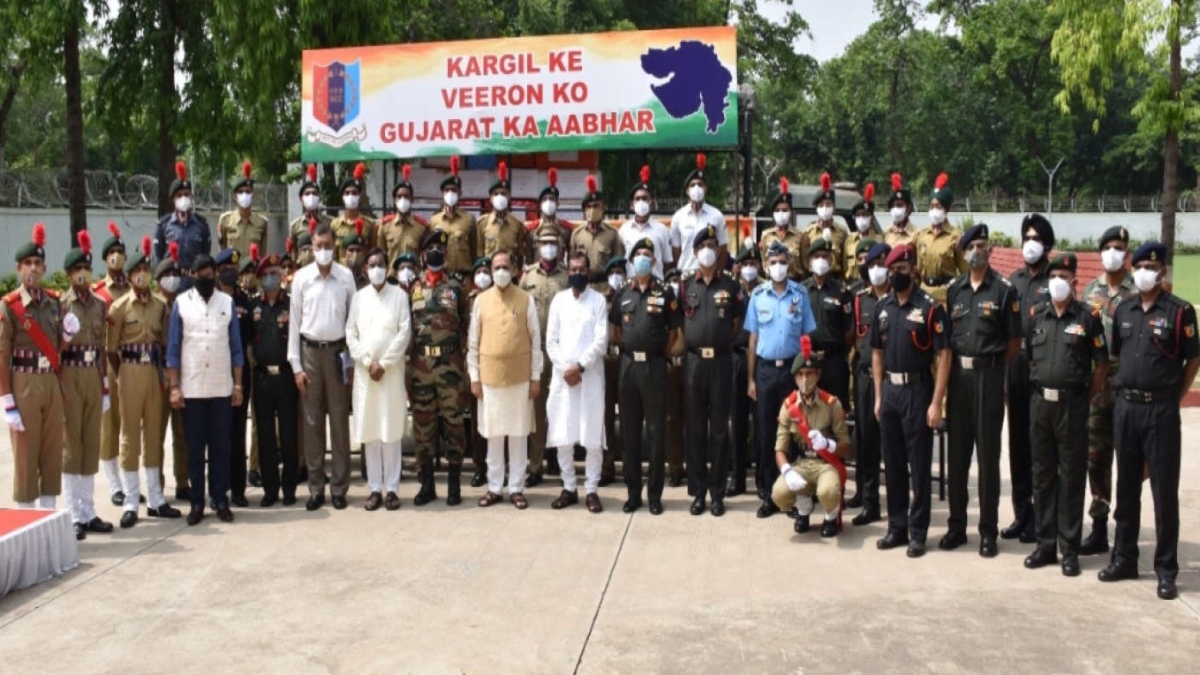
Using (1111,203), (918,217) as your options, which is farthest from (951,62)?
(918,217)

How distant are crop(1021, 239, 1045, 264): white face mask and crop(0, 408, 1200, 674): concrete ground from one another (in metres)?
1.80

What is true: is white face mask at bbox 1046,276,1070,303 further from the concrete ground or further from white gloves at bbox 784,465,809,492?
white gloves at bbox 784,465,809,492

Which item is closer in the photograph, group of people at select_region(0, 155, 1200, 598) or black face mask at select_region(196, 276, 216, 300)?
group of people at select_region(0, 155, 1200, 598)

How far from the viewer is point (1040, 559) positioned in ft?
23.3

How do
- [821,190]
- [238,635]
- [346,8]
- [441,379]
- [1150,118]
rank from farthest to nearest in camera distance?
[346,8] < [1150,118] < [821,190] < [441,379] < [238,635]

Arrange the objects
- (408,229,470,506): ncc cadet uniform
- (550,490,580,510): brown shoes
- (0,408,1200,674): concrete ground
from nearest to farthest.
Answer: (0,408,1200,674): concrete ground < (550,490,580,510): brown shoes < (408,229,470,506): ncc cadet uniform

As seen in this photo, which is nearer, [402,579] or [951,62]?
[402,579]

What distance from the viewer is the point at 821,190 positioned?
35.0 ft

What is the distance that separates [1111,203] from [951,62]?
1112cm

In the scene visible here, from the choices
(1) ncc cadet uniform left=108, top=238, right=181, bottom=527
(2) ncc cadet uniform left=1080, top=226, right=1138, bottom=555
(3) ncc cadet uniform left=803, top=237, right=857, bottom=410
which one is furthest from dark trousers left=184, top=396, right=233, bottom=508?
(2) ncc cadet uniform left=1080, top=226, right=1138, bottom=555

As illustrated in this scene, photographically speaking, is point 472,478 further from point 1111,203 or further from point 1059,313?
point 1111,203

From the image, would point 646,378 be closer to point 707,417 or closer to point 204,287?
point 707,417

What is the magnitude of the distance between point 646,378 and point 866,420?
5.02ft

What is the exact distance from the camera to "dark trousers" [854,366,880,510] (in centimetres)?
822
